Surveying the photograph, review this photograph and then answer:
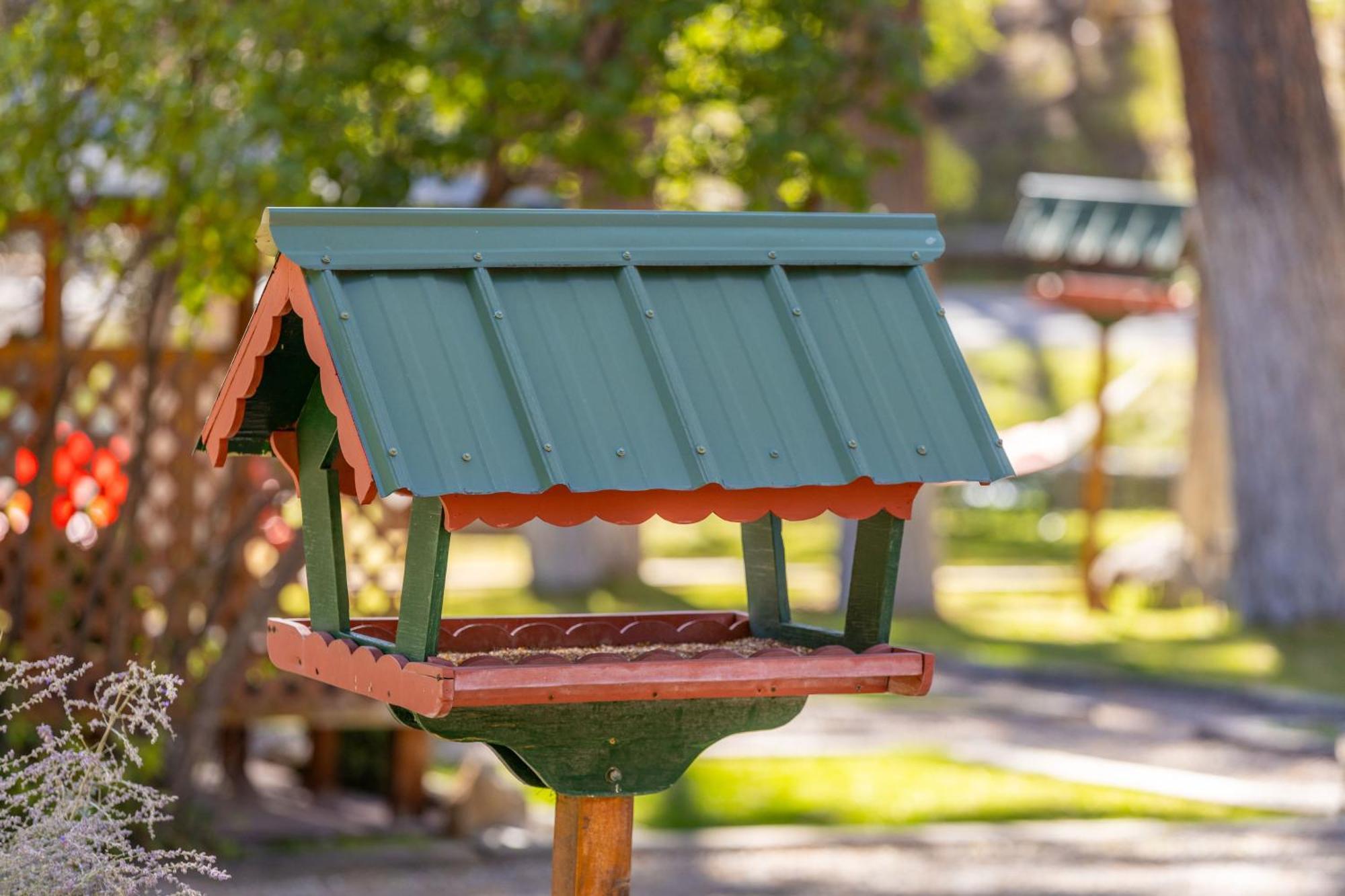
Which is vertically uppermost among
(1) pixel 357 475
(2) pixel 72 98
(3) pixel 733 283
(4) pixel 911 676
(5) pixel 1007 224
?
(5) pixel 1007 224

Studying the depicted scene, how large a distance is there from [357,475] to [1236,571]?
1036cm

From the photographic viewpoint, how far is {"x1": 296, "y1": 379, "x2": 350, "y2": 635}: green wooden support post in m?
2.84

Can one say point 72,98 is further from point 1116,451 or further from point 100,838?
point 1116,451

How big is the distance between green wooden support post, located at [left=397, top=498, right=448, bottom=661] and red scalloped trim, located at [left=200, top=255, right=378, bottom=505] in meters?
0.09

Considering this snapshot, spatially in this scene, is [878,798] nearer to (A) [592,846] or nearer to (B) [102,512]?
(B) [102,512]

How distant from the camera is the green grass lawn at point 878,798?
694cm

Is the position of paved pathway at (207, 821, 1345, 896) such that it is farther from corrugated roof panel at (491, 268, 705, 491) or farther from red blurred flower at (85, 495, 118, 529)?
corrugated roof panel at (491, 268, 705, 491)

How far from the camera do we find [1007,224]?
27.9 meters

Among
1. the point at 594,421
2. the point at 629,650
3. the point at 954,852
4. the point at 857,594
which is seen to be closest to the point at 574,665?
the point at 594,421

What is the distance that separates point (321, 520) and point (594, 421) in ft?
2.24

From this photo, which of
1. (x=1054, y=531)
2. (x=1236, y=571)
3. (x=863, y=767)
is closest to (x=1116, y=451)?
(x=1054, y=531)

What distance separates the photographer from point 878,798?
7.26 metres

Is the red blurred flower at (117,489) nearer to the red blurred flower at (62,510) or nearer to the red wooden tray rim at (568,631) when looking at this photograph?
the red blurred flower at (62,510)

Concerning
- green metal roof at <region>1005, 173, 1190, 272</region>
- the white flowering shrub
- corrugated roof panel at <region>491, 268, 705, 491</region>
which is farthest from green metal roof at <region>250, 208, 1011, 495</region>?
green metal roof at <region>1005, 173, 1190, 272</region>
